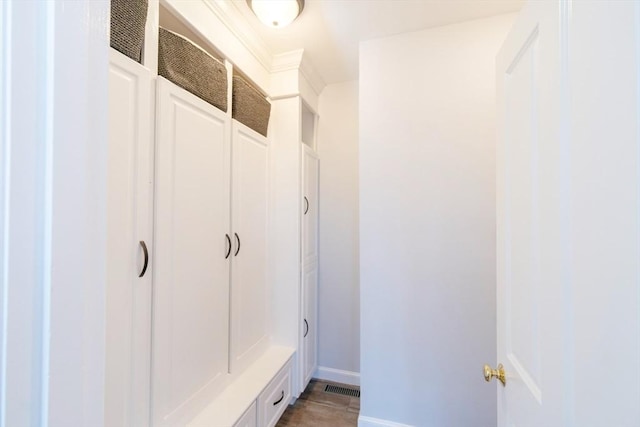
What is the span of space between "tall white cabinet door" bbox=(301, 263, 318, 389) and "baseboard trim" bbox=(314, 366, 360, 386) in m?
0.09

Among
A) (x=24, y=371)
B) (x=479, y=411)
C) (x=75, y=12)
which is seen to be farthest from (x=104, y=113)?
(x=479, y=411)

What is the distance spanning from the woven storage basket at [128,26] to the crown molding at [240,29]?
489 millimetres

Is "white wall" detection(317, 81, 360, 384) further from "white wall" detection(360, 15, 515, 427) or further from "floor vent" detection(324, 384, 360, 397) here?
"white wall" detection(360, 15, 515, 427)

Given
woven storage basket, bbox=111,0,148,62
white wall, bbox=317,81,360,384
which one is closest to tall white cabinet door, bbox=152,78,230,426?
woven storage basket, bbox=111,0,148,62

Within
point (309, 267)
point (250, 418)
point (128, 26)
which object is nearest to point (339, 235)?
point (309, 267)

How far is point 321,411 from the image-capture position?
194 centimetres

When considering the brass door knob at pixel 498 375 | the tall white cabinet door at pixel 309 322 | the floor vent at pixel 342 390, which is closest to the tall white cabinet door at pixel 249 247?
the tall white cabinet door at pixel 309 322

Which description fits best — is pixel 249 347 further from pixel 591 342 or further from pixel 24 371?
pixel 591 342

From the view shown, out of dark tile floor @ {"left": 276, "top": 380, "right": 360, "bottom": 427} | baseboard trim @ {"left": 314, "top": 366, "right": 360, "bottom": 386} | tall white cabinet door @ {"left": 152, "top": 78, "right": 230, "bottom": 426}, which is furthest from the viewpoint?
baseboard trim @ {"left": 314, "top": 366, "right": 360, "bottom": 386}

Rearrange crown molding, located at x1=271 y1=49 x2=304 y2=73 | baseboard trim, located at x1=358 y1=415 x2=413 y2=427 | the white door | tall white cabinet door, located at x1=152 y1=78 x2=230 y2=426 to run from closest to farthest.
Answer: the white door < tall white cabinet door, located at x1=152 y1=78 x2=230 y2=426 < baseboard trim, located at x1=358 y1=415 x2=413 y2=427 < crown molding, located at x1=271 y1=49 x2=304 y2=73

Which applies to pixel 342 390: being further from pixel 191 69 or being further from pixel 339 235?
pixel 191 69

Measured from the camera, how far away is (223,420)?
4.12 feet

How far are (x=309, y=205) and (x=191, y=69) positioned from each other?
1.26 metres

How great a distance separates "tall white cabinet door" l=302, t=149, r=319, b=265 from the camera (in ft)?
6.88
